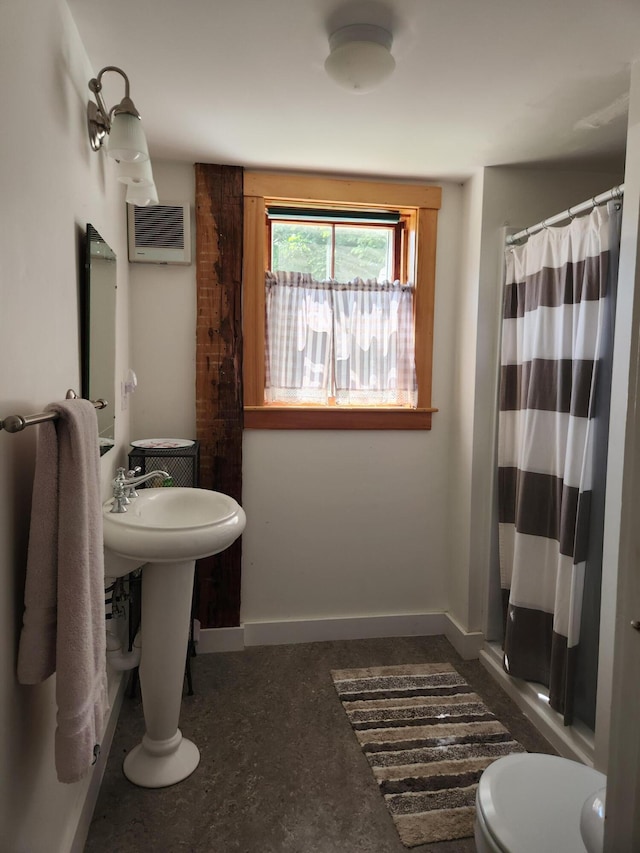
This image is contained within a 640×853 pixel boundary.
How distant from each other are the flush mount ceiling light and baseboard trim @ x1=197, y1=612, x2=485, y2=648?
2.32 meters

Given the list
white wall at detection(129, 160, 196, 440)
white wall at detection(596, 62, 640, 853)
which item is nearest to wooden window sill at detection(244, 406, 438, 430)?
white wall at detection(129, 160, 196, 440)

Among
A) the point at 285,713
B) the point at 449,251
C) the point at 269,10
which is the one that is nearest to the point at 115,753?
the point at 285,713

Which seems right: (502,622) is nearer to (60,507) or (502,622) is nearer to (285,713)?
(285,713)

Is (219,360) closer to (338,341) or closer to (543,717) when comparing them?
(338,341)

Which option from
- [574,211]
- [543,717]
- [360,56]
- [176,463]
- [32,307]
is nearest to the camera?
[32,307]

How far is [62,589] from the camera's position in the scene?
41.3 inches

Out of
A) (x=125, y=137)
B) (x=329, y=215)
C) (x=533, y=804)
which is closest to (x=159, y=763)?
(x=533, y=804)

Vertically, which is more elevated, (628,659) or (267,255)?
(267,255)

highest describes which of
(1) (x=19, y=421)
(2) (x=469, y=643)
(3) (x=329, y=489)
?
(1) (x=19, y=421)

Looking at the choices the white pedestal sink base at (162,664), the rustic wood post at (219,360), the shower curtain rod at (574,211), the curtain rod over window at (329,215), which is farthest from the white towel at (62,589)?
the curtain rod over window at (329,215)

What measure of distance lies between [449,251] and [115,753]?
2611mm

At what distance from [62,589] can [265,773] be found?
4.13 feet

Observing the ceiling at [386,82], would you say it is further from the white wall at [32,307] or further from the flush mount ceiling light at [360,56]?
the white wall at [32,307]

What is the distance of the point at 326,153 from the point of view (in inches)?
93.5
